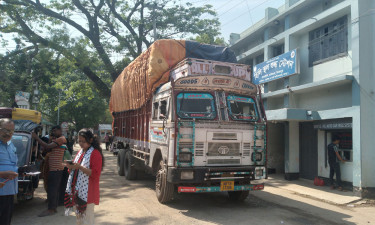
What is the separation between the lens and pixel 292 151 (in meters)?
11.5

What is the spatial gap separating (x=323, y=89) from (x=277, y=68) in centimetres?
217

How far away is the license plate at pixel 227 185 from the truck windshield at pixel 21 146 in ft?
13.6

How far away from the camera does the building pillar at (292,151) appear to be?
1134 cm

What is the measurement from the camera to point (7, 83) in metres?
17.2

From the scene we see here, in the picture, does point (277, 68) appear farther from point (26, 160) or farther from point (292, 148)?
point (26, 160)

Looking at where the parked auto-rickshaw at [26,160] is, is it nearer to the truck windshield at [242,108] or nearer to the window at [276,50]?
the truck windshield at [242,108]

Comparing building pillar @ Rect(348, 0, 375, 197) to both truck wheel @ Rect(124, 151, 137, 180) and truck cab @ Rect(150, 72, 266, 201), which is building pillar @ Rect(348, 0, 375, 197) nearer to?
truck cab @ Rect(150, 72, 266, 201)

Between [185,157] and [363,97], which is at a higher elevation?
[363,97]

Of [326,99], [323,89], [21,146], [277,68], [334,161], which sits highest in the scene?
[277,68]

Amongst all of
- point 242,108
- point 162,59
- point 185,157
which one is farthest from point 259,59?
point 185,157

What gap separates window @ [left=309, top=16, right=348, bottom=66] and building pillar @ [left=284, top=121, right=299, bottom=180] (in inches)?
103

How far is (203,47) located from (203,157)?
350 centimetres

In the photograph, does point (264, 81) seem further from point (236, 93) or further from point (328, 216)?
point (328, 216)

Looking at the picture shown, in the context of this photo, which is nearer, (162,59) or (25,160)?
(25,160)
